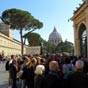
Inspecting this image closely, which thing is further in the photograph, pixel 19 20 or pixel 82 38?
pixel 19 20

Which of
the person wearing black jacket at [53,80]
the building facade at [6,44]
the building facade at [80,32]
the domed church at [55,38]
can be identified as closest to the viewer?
the person wearing black jacket at [53,80]

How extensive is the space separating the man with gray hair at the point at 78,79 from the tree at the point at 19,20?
183 feet

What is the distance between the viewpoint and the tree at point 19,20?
205 feet

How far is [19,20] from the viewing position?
A: 62781 mm

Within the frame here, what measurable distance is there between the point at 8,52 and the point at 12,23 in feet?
78.7

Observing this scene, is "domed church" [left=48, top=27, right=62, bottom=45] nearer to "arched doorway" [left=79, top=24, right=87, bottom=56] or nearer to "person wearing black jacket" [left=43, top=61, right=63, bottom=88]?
"arched doorway" [left=79, top=24, right=87, bottom=56]

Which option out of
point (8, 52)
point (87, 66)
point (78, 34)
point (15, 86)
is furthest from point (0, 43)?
point (87, 66)

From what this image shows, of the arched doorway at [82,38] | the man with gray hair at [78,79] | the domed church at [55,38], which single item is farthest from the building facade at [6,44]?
the man with gray hair at [78,79]

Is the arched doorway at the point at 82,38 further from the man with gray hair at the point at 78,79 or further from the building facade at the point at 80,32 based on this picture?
the man with gray hair at the point at 78,79

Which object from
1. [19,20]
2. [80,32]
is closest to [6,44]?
[19,20]

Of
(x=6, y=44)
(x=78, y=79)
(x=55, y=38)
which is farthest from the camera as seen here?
(x=55, y=38)

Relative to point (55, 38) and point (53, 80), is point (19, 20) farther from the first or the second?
A: point (55, 38)

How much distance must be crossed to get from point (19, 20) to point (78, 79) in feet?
188

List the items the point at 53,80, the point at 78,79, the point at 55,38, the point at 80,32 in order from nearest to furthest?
the point at 78,79 → the point at 53,80 → the point at 80,32 → the point at 55,38
